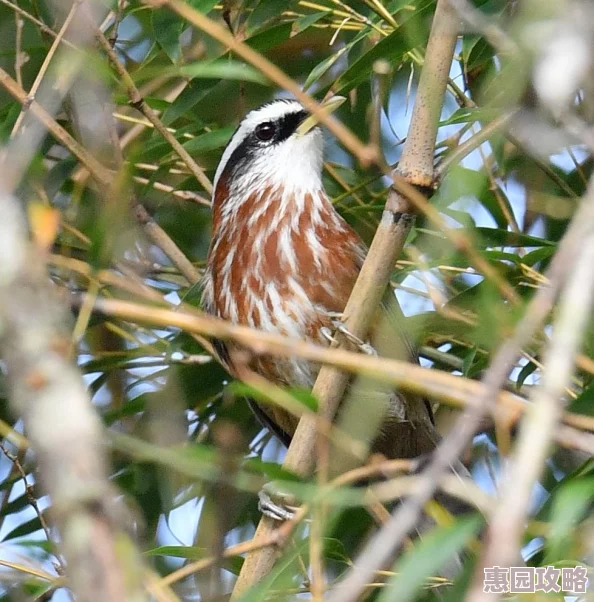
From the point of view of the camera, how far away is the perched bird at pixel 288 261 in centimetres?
284

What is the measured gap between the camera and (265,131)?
3193 millimetres

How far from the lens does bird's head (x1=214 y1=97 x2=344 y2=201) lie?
3107mm

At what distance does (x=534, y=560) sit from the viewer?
2.39 meters

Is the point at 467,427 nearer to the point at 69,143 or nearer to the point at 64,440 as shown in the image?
the point at 64,440

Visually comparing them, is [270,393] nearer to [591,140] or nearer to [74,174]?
[591,140]

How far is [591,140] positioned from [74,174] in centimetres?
259

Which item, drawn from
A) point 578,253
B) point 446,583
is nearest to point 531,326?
point 578,253

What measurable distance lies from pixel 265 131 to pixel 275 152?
0.07m

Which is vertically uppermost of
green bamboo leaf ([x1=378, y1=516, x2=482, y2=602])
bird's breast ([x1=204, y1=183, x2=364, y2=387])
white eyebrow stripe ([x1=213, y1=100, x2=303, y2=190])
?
white eyebrow stripe ([x1=213, y1=100, x2=303, y2=190])

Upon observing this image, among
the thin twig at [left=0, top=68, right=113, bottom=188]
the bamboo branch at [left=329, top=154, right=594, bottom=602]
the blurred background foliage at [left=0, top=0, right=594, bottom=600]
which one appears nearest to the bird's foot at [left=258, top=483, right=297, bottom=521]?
the blurred background foliage at [left=0, top=0, right=594, bottom=600]

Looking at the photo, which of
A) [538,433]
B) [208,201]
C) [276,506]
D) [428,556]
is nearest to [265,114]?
[208,201]

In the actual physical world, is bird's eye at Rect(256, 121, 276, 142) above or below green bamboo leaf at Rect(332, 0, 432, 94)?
below

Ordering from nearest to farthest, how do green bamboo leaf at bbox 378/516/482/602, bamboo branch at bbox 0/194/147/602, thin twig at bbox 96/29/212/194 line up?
1. bamboo branch at bbox 0/194/147/602
2. green bamboo leaf at bbox 378/516/482/602
3. thin twig at bbox 96/29/212/194

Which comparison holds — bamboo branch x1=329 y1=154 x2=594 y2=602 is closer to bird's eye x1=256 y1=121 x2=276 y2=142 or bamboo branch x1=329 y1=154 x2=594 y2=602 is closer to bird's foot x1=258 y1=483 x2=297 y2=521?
bird's foot x1=258 y1=483 x2=297 y2=521
